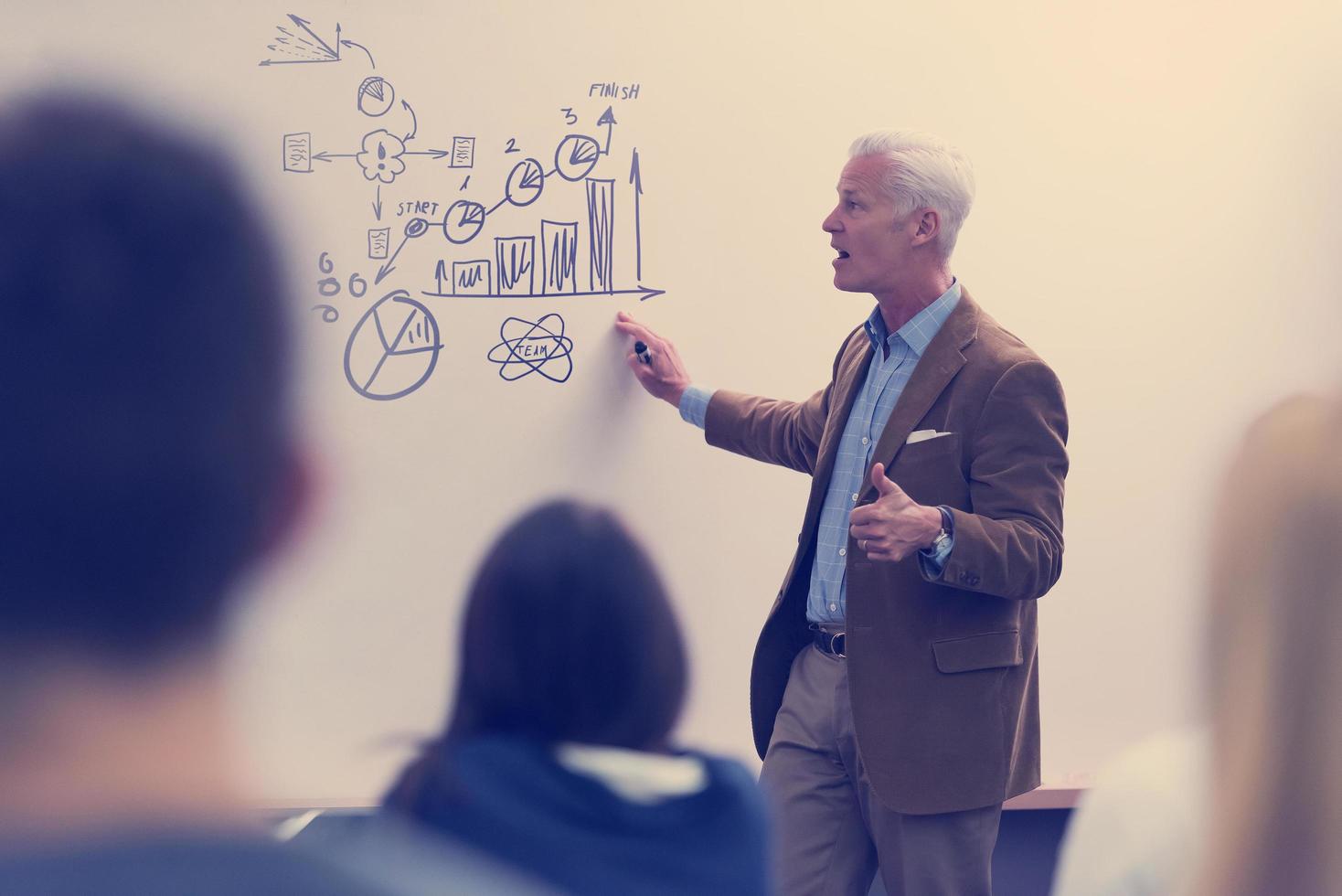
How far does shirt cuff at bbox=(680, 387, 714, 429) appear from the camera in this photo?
91.9 inches

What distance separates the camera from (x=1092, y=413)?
99.7 inches

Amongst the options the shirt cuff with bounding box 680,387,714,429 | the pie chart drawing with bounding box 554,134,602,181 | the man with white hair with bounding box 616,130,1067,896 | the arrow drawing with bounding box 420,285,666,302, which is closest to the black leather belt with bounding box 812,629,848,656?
the man with white hair with bounding box 616,130,1067,896

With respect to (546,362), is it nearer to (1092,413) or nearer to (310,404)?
(1092,413)

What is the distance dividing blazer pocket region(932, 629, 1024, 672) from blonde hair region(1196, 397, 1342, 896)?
1123mm

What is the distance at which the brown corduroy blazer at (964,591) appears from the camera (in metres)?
1.91

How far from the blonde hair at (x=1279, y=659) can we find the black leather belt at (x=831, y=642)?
125 cm

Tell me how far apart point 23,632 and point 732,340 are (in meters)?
2.02

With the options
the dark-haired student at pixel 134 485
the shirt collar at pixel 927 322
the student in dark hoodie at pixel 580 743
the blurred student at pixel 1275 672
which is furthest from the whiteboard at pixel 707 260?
the dark-haired student at pixel 134 485

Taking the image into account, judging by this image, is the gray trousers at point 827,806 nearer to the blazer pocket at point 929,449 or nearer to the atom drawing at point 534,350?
the blazer pocket at point 929,449

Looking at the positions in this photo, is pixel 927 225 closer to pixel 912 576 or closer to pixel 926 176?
pixel 926 176

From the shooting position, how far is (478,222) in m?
2.30

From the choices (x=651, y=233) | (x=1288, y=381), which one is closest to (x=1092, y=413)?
(x=1288, y=381)

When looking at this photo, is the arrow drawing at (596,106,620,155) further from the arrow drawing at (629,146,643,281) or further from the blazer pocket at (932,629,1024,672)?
the blazer pocket at (932,629,1024,672)

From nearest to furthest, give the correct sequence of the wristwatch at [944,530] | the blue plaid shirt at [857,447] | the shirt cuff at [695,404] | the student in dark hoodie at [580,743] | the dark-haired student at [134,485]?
the dark-haired student at [134,485]
the student in dark hoodie at [580,743]
the wristwatch at [944,530]
the blue plaid shirt at [857,447]
the shirt cuff at [695,404]
